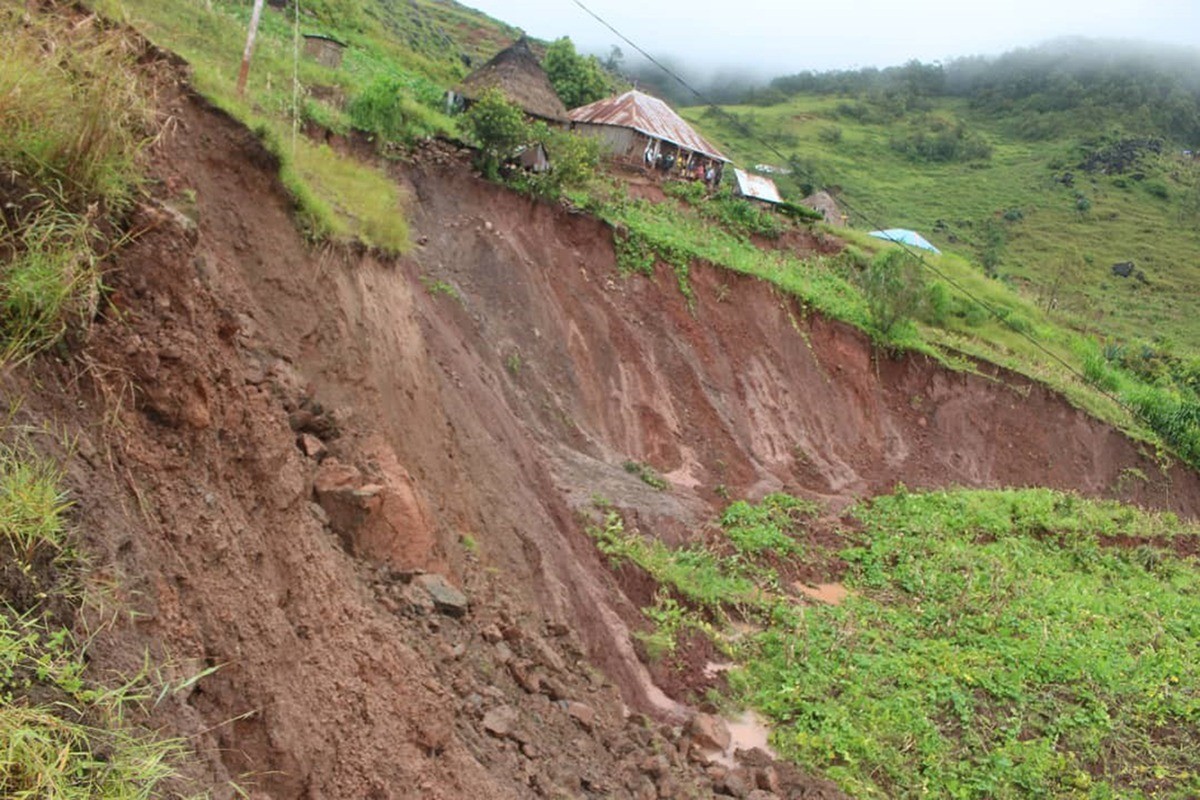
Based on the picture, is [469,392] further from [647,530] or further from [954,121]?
[954,121]

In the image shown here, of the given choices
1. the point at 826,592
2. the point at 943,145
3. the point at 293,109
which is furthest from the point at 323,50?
the point at 943,145

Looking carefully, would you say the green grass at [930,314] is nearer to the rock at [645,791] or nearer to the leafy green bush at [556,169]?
the leafy green bush at [556,169]

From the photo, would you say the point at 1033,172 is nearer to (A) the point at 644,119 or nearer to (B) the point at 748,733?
(A) the point at 644,119

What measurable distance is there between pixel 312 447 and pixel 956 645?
920 centimetres

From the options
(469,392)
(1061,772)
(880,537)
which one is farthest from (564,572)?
(880,537)

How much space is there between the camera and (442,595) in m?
6.62

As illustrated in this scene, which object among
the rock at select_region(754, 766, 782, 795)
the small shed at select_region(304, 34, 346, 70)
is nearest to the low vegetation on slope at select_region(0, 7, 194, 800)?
the rock at select_region(754, 766, 782, 795)

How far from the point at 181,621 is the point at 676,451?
51.7 feet

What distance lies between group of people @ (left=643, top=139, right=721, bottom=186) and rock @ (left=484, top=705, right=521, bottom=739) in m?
28.3

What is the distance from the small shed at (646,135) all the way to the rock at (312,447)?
25812mm

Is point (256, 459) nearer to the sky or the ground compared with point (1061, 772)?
nearer to the sky

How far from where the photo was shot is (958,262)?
3900 centimetres

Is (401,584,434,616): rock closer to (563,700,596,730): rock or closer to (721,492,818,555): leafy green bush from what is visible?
(563,700,596,730): rock

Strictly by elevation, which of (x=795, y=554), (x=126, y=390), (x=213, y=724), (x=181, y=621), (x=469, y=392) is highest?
(x=126, y=390)
